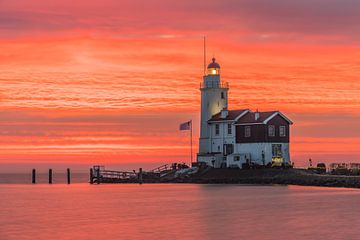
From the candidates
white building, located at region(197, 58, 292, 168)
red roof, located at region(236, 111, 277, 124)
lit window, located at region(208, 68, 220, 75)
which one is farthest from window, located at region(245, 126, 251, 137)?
lit window, located at region(208, 68, 220, 75)

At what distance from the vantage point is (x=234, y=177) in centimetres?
8462

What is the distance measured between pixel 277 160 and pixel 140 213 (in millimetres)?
36799

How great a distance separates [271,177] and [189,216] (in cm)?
3483

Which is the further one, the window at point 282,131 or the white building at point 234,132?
the window at point 282,131

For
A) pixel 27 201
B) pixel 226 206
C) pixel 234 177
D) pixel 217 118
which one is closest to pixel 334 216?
pixel 226 206

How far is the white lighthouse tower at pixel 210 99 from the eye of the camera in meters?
90.7

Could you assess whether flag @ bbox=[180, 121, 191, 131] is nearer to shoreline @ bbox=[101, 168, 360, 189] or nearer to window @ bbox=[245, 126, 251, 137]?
shoreline @ bbox=[101, 168, 360, 189]

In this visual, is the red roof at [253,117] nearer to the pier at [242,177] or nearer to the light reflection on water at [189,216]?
the pier at [242,177]

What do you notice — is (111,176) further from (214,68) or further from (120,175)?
(214,68)

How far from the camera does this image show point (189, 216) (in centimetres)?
4894

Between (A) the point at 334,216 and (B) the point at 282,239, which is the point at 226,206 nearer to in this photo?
(A) the point at 334,216

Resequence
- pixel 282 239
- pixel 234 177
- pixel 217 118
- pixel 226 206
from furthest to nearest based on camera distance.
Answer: pixel 217 118 → pixel 234 177 → pixel 226 206 → pixel 282 239

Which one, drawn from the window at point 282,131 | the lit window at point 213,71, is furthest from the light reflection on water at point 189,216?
the lit window at point 213,71

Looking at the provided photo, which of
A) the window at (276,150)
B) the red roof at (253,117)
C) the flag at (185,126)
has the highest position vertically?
the red roof at (253,117)
